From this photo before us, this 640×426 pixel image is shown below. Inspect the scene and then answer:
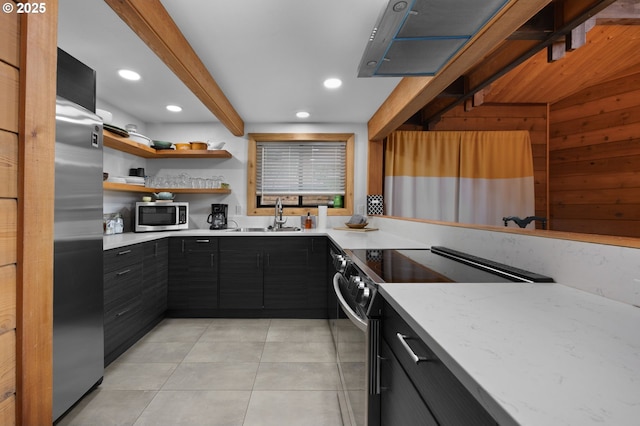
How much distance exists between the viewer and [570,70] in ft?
9.59

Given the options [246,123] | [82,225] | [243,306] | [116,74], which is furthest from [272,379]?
[246,123]

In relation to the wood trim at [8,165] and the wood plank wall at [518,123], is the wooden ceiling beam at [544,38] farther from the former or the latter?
the wood trim at [8,165]

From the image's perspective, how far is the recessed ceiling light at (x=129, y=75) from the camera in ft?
7.39

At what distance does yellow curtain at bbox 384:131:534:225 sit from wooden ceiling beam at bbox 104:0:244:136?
2.18m

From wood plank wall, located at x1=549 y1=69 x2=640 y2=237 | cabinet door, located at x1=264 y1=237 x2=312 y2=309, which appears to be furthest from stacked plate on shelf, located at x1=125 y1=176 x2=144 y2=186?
wood plank wall, located at x1=549 y1=69 x2=640 y2=237

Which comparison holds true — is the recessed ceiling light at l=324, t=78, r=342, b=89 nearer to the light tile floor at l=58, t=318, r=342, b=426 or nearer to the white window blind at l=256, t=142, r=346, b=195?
the white window blind at l=256, t=142, r=346, b=195

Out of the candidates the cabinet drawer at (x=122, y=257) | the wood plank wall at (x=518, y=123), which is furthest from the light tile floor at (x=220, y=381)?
the wood plank wall at (x=518, y=123)

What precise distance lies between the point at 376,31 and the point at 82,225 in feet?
5.82

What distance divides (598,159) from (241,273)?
427 cm

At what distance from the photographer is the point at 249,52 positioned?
200cm

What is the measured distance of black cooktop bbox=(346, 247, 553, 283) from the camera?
105 centimetres

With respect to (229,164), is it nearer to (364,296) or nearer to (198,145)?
(198,145)

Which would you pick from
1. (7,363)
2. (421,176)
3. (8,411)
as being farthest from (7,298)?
(421,176)

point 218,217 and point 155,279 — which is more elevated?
point 218,217
